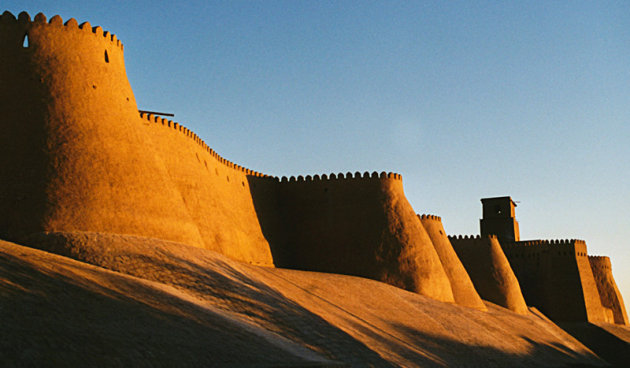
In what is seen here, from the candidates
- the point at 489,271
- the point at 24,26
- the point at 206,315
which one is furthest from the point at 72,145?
the point at 489,271

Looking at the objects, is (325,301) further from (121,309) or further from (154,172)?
(121,309)

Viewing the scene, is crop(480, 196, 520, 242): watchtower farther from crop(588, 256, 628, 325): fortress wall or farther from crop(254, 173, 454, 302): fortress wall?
crop(254, 173, 454, 302): fortress wall

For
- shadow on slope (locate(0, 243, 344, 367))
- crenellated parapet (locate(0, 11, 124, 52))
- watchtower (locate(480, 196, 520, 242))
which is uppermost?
watchtower (locate(480, 196, 520, 242))

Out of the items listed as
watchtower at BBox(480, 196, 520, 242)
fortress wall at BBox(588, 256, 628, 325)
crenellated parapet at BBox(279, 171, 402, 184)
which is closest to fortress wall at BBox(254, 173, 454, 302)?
crenellated parapet at BBox(279, 171, 402, 184)

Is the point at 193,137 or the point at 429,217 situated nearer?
the point at 193,137

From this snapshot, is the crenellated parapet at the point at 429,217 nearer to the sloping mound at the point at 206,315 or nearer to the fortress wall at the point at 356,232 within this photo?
the fortress wall at the point at 356,232

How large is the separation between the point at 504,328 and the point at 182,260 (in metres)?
15.0

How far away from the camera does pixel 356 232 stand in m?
25.8

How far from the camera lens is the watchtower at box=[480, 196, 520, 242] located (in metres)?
47.0

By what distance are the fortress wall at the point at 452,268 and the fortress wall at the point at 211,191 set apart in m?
8.55

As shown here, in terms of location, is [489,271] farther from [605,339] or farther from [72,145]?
[72,145]

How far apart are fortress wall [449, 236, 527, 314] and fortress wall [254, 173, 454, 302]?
246 inches

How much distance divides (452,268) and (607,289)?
52.7 feet

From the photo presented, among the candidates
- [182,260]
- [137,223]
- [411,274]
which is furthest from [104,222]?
[411,274]
